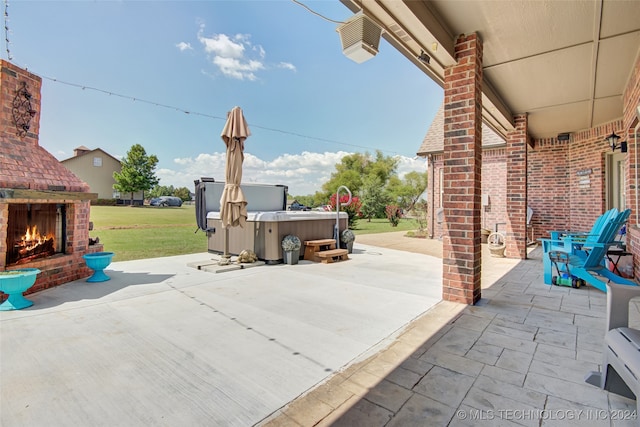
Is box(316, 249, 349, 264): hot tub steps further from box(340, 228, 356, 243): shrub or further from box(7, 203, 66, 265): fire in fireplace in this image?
box(7, 203, 66, 265): fire in fireplace

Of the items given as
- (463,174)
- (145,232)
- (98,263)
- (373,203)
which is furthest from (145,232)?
(373,203)

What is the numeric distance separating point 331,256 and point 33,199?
184 inches

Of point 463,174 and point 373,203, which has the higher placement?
point 373,203

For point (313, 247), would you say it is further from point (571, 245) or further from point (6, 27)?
point (6, 27)

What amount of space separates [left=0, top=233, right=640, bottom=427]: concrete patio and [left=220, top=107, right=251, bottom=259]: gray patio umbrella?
186 cm

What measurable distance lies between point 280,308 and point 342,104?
18.8m

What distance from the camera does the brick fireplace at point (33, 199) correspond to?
3.67m

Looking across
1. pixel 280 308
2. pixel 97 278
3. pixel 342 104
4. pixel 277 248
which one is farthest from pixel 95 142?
pixel 342 104

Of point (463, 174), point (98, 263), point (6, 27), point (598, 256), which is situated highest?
point (6, 27)

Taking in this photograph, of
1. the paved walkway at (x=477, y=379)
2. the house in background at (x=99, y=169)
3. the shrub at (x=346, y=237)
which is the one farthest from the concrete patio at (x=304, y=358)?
the house in background at (x=99, y=169)

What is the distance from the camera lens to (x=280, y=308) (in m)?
3.39

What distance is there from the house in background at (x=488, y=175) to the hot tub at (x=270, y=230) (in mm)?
4464

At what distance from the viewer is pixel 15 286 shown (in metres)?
3.25

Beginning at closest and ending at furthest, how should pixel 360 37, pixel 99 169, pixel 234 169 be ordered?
pixel 360 37
pixel 234 169
pixel 99 169
